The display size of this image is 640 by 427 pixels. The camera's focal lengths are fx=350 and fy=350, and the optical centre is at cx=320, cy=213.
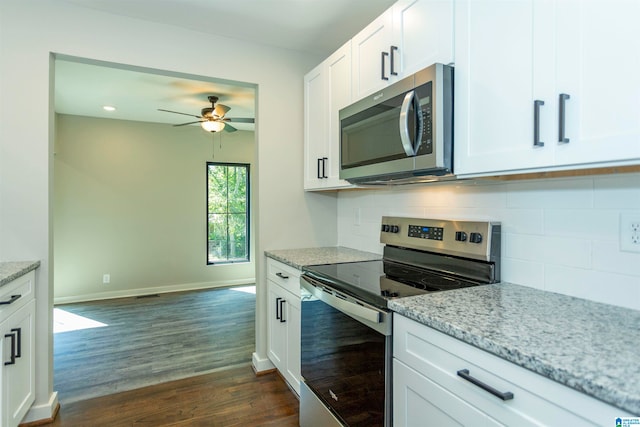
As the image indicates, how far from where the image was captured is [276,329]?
2.46m

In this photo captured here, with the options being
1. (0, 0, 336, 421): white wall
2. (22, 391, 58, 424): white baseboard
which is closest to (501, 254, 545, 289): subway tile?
(0, 0, 336, 421): white wall

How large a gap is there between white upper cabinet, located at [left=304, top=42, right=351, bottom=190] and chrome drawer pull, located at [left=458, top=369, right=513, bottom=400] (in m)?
1.38

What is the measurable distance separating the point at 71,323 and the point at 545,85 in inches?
179

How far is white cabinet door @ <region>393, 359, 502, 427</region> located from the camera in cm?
98

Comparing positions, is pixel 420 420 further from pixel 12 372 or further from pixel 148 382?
pixel 148 382

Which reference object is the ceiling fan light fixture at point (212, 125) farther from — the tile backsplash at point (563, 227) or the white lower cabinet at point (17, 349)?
the tile backsplash at point (563, 227)

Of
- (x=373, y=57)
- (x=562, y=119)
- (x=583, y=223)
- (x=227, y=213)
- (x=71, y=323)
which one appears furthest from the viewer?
(x=227, y=213)

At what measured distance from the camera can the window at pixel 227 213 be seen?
553 centimetres

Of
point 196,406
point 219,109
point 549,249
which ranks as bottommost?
point 196,406

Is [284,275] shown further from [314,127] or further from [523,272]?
[523,272]

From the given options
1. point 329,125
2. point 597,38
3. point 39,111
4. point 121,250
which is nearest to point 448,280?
point 597,38

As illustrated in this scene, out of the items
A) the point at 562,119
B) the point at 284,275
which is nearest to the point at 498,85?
the point at 562,119

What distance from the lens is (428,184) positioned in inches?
77.6

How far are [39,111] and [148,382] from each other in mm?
1889
